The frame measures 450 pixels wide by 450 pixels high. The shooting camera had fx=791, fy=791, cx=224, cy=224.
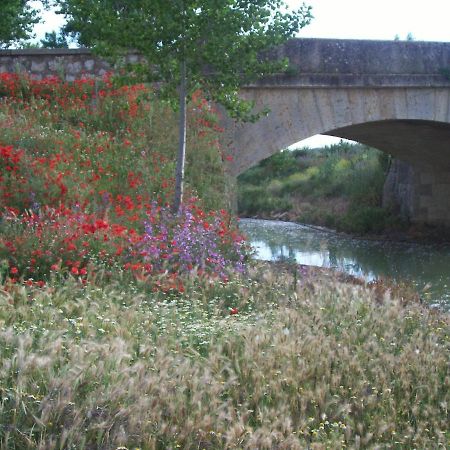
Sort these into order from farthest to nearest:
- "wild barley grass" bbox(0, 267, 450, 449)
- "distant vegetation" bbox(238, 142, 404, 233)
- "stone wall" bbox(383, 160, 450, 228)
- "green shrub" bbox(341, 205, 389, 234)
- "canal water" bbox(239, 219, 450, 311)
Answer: "distant vegetation" bbox(238, 142, 404, 233) < "green shrub" bbox(341, 205, 389, 234) < "stone wall" bbox(383, 160, 450, 228) < "canal water" bbox(239, 219, 450, 311) < "wild barley grass" bbox(0, 267, 450, 449)

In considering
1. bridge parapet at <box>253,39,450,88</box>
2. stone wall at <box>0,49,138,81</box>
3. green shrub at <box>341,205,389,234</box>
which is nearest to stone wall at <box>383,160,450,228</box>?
green shrub at <box>341,205,389,234</box>

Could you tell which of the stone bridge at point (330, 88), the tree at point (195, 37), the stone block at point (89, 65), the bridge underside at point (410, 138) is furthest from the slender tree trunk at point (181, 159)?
the bridge underside at point (410, 138)

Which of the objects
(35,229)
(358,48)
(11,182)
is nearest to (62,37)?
(358,48)

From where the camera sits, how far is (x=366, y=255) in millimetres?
17344

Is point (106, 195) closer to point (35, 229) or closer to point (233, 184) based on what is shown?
point (35, 229)

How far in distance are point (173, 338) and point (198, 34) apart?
5.29 meters

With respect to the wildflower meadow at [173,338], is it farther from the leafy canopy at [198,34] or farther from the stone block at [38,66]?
the stone block at [38,66]

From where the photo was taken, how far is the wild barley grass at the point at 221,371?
362 cm

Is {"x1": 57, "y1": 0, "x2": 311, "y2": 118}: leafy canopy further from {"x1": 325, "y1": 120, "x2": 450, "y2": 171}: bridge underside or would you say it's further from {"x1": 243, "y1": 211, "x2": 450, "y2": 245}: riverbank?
{"x1": 243, "y1": 211, "x2": 450, "y2": 245}: riverbank

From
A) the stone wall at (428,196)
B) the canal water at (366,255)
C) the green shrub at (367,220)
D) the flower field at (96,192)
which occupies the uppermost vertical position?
the flower field at (96,192)

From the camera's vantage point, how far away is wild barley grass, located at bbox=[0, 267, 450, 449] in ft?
11.9

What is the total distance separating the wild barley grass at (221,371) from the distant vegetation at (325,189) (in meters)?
15.2

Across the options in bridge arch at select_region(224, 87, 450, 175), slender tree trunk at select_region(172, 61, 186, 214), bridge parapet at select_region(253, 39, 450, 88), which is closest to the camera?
slender tree trunk at select_region(172, 61, 186, 214)

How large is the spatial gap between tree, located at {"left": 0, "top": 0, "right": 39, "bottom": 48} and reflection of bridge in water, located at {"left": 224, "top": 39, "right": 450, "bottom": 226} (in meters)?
6.21
